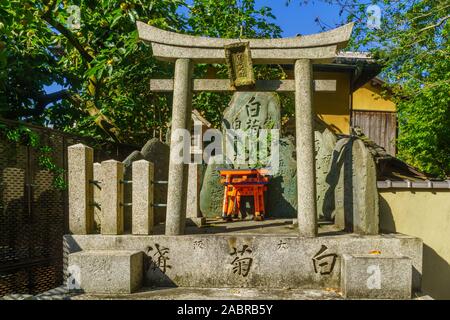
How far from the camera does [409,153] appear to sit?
14.5 m

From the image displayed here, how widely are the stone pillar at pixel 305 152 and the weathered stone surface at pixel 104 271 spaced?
249 centimetres

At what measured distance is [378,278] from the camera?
4.75 meters

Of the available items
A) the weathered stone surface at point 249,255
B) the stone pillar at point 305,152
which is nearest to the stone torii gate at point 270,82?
the stone pillar at point 305,152

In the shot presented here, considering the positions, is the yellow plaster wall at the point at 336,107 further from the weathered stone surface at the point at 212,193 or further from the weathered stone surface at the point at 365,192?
the weathered stone surface at the point at 365,192

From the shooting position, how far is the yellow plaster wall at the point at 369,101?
16766mm

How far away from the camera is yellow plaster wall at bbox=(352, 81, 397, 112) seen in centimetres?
1677

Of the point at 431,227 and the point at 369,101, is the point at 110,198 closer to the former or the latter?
the point at 431,227

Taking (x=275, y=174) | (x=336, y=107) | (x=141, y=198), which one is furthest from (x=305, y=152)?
(x=336, y=107)

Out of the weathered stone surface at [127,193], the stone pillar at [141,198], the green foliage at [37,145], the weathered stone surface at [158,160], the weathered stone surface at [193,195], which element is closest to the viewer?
the stone pillar at [141,198]

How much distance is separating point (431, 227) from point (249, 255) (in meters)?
4.48

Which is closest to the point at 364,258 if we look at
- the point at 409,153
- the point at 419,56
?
the point at 419,56

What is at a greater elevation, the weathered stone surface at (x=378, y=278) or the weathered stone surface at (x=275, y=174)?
the weathered stone surface at (x=275, y=174)

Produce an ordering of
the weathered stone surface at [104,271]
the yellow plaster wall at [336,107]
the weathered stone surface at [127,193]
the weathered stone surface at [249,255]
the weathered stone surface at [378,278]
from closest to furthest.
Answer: the weathered stone surface at [378,278], the weathered stone surface at [104,271], the weathered stone surface at [249,255], the weathered stone surface at [127,193], the yellow plaster wall at [336,107]
